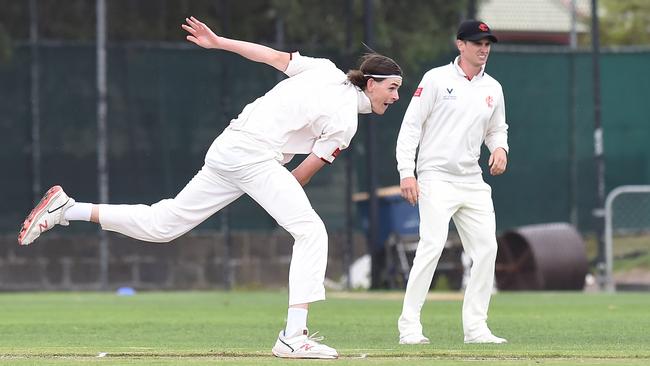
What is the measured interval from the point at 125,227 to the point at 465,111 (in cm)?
236

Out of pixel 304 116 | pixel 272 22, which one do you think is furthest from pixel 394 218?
pixel 304 116

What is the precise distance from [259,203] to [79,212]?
3.76 feet

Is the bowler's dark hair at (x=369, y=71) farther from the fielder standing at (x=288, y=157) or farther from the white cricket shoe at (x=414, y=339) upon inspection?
the white cricket shoe at (x=414, y=339)

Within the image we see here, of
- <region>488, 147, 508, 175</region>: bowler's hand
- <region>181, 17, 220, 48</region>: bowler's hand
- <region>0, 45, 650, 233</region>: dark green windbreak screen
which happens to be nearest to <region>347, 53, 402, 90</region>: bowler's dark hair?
<region>181, 17, 220, 48</region>: bowler's hand

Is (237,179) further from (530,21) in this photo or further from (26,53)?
(530,21)

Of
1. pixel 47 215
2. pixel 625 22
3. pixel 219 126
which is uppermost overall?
pixel 625 22

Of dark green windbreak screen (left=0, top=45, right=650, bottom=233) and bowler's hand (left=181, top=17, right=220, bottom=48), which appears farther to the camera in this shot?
dark green windbreak screen (left=0, top=45, right=650, bottom=233)

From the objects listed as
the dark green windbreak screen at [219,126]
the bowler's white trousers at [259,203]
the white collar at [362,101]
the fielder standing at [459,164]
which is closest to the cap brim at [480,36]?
the fielder standing at [459,164]

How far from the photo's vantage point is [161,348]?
28.6 ft

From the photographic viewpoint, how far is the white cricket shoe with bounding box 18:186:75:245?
8898 mm

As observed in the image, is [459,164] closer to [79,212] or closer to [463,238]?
[463,238]

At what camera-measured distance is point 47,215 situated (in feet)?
29.2

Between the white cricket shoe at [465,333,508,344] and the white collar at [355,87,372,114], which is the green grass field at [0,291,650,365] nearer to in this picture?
the white cricket shoe at [465,333,508,344]

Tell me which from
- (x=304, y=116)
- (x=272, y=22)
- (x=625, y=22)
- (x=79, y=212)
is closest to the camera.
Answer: (x=304, y=116)
